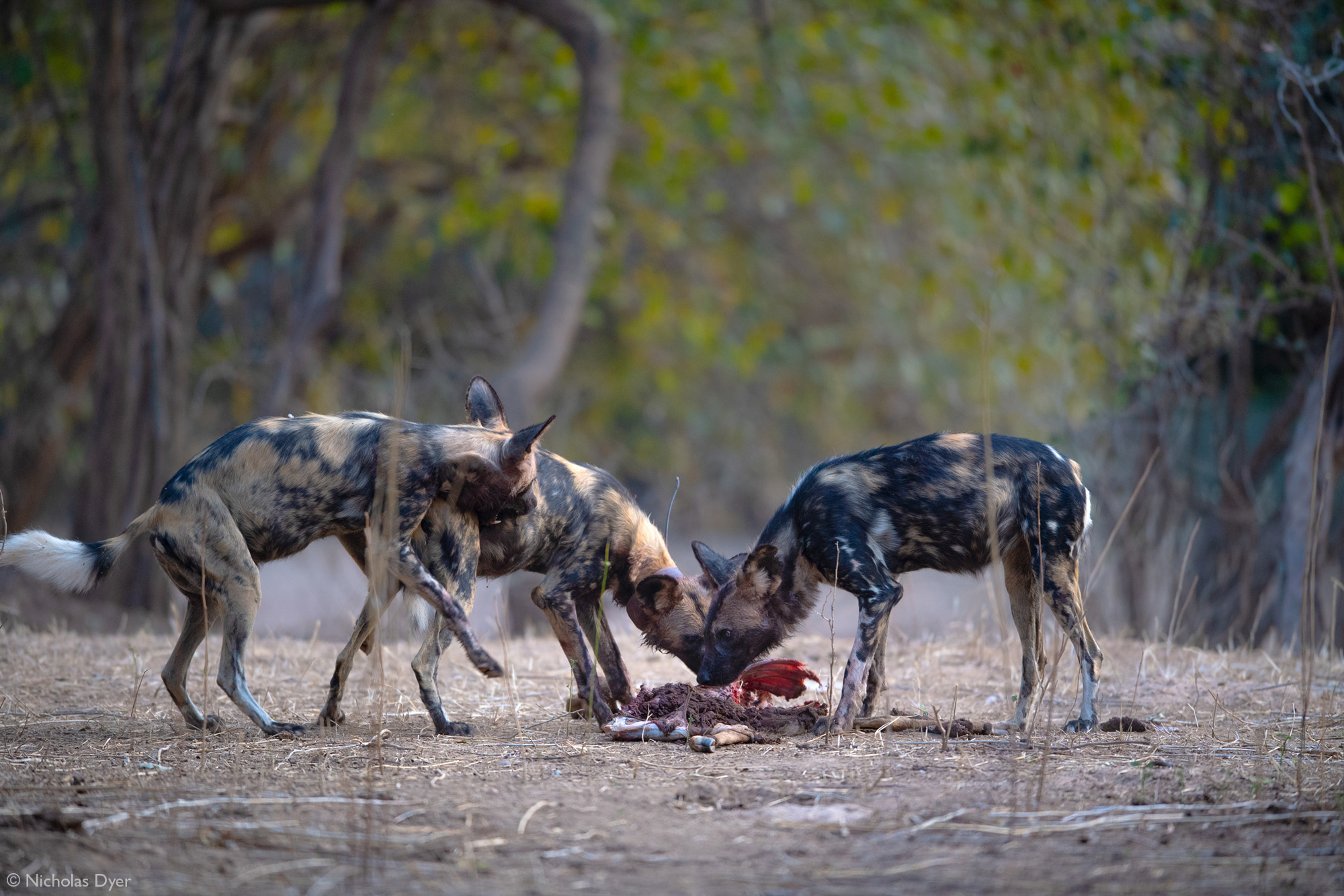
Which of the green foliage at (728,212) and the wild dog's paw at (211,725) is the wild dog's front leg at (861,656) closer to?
the wild dog's paw at (211,725)

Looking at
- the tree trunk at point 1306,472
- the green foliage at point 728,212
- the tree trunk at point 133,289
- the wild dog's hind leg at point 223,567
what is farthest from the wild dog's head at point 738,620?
the tree trunk at point 133,289

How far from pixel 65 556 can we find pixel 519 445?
5.97ft

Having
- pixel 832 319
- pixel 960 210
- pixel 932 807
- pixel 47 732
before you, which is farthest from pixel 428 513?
pixel 832 319

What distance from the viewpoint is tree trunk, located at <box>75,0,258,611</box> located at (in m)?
8.12

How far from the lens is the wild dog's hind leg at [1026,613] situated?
4605mm

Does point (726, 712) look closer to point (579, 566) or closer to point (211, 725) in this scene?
point (579, 566)

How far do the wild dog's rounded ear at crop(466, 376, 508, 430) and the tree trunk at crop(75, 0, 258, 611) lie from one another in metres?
4.04

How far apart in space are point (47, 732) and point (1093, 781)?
380 cm

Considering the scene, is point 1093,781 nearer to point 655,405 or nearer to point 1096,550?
point 1096,550

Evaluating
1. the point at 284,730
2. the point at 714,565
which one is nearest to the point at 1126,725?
the point at 714,565

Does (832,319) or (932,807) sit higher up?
(832,319)

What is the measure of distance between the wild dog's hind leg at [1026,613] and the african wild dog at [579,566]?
1.41m

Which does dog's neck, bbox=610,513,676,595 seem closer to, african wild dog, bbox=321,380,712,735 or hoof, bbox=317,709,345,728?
african wild dog, bbox=321,380,712,735

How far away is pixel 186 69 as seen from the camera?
8594 mm
